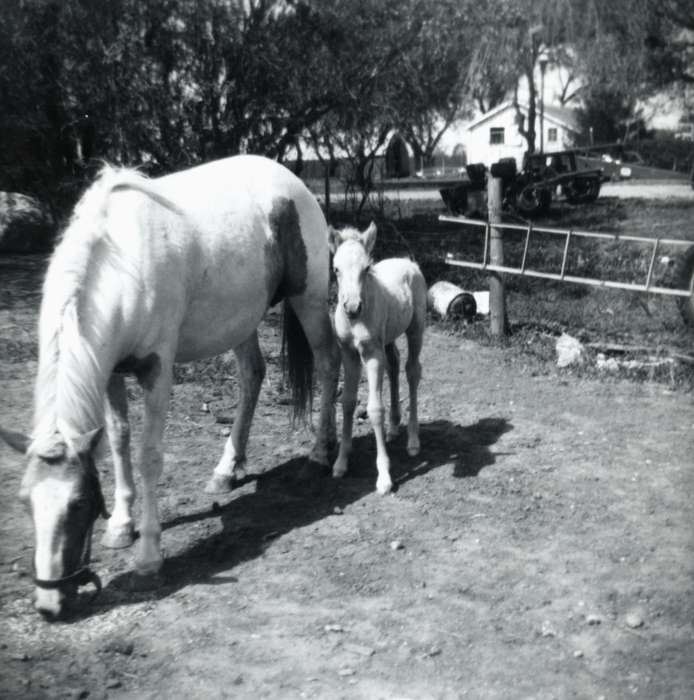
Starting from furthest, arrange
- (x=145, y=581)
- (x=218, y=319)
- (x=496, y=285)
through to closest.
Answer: (x=496, y=285), (x=218, y=319), (x=145, y=581)

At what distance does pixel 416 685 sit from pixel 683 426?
375 centimetres

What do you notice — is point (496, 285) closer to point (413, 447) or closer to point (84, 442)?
point (413, 447)

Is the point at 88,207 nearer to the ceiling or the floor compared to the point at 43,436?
nearer to the ceiling

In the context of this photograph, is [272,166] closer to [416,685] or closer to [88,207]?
[88,207]

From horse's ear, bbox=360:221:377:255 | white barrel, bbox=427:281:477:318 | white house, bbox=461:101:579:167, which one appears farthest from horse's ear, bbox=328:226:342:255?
white house, bbox=461:101:579:167

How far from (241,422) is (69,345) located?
1973 millimetres

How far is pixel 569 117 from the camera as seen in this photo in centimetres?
4131

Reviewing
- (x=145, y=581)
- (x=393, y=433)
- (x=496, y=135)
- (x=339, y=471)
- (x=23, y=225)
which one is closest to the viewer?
(x=145, y=581)

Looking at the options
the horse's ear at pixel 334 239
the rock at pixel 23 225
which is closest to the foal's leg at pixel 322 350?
the horse's ear at pixel 334 239

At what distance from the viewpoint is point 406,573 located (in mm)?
4059

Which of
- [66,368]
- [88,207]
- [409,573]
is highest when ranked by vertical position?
[88,207]

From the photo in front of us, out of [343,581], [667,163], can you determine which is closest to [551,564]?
[343,581]

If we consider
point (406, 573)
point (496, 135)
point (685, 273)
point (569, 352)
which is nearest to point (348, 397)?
point (406, 573)

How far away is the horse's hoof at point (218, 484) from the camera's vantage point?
5.11 meters
